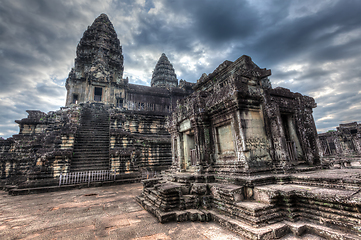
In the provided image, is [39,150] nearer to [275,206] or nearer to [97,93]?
[275,206]

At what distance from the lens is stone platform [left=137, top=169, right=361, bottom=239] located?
295 centimetres

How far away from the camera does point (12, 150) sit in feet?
50.0

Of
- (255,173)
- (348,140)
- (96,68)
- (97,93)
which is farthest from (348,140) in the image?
(97,93)

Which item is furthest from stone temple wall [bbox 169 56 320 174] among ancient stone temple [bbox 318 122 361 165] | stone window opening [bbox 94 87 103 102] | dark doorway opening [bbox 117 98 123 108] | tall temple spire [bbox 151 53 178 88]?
tall temple spire [bbox 151 53 178 88]

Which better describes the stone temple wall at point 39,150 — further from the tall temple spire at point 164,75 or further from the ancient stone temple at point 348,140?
the tall temple spire at point 164,75

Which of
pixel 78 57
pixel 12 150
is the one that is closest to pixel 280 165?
pixel 12 150

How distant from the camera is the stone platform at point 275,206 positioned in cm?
295

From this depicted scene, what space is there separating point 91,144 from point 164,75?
3131 centimetres

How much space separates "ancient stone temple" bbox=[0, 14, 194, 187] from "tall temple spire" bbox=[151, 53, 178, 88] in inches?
451

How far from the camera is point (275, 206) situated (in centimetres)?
367

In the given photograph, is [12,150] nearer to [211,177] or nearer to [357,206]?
[211,177]

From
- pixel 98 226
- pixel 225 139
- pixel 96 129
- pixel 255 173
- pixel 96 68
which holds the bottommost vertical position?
pixel 98 226

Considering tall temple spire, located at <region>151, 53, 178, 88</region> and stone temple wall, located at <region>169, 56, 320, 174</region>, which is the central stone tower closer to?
tall temple spire, located at <region>151, 53, 178, 88</region>

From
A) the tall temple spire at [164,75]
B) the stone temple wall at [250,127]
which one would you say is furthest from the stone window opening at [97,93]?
the stone temple wall at [250,127]
